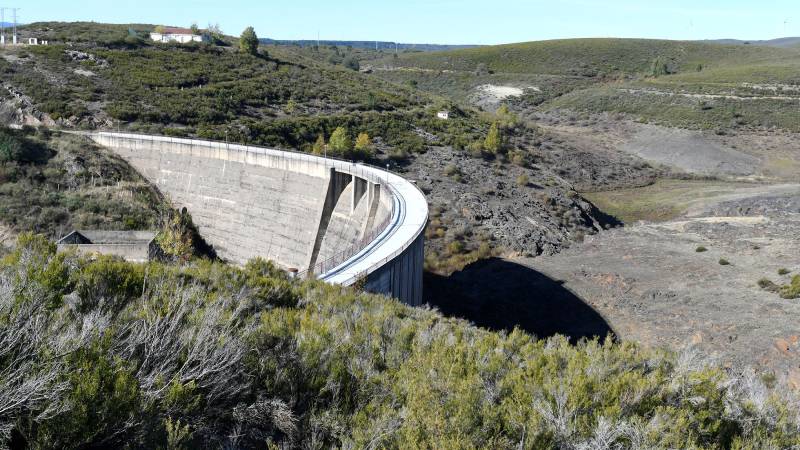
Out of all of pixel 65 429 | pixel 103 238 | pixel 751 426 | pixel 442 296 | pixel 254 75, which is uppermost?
pixel 254 75

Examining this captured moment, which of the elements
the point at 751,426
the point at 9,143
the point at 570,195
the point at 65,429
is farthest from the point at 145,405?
the point at 570,195

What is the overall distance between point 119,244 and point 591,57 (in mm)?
126180

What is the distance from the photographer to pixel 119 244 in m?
26.5

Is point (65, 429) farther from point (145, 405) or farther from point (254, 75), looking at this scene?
point (254, 75)

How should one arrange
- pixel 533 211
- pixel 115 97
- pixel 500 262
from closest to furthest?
pixel 500 262, pixel 533 211, pixel 115 97

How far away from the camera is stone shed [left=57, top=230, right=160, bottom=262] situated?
25.5 m

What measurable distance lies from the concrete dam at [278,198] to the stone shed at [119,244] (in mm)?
6023

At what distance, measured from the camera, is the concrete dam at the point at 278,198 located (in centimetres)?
3138

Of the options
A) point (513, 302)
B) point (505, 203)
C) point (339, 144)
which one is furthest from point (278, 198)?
point (505, 203)

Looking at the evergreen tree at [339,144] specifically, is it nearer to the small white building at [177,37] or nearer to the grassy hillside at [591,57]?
the small white building at [177,37]

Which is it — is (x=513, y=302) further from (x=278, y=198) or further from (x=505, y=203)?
(x=505, y=203)

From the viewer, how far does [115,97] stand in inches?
2200

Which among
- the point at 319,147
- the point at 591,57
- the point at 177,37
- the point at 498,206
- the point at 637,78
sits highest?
the point at 591,57

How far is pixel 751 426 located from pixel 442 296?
21.8 metres
